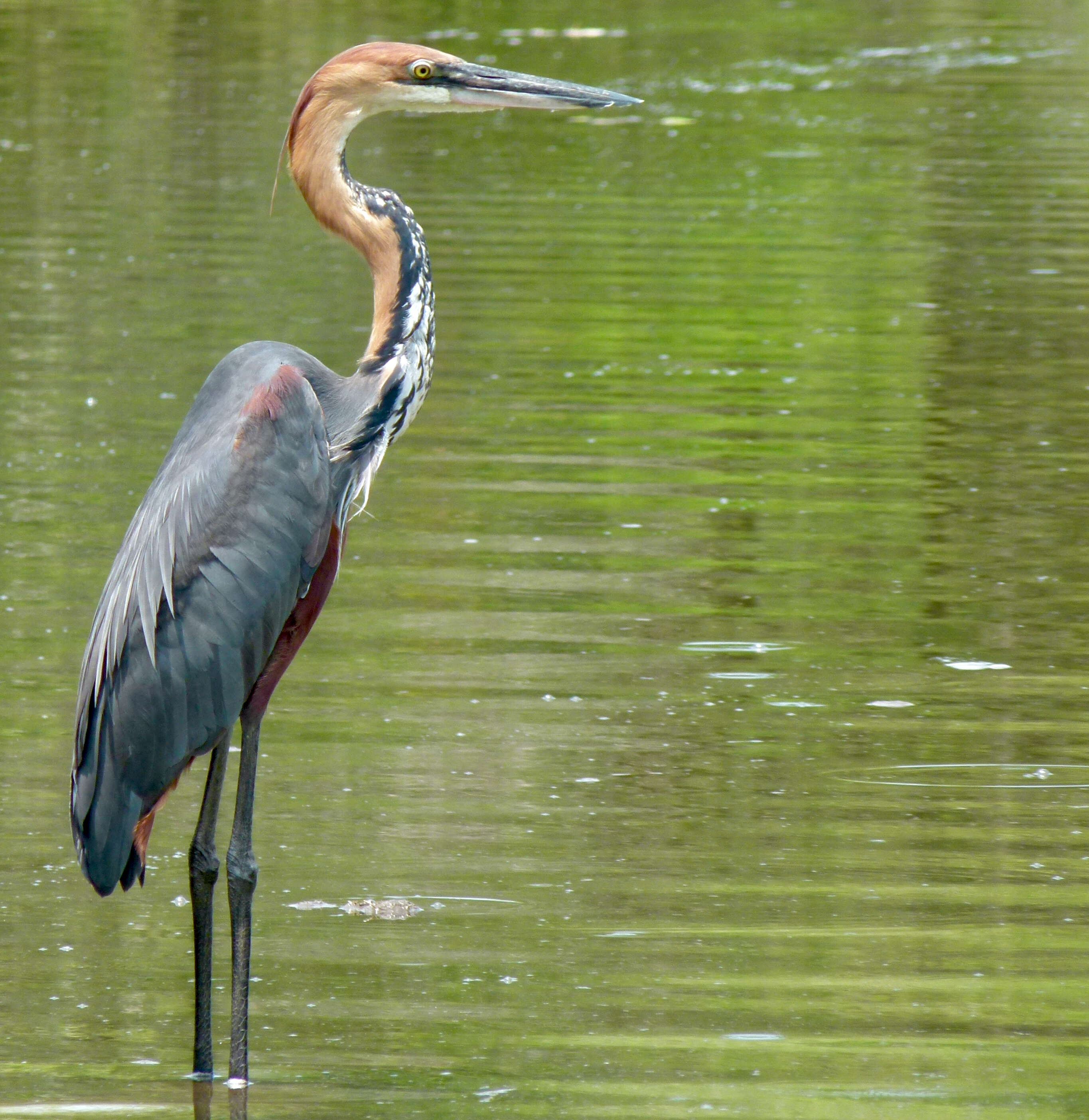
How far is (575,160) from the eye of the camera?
2038 cm

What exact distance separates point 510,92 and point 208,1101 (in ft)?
8.31

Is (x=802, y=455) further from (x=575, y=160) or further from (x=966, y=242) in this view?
(x=575, y=160)

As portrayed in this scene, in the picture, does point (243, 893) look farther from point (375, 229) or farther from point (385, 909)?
point (375, 229)

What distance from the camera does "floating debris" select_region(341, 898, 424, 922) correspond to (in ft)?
17.3

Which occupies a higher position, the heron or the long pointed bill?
the long pointed bill

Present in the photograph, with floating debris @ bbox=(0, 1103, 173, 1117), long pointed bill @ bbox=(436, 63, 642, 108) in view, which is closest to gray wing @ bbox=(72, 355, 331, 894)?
floating debris @ bbox=(0, 1103, 173, 1117)

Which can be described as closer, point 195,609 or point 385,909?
point 195,609

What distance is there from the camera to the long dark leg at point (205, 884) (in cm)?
452

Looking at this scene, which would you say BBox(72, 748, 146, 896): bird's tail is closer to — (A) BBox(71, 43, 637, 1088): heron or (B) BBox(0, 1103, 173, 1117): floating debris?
(A) BBox(71, 43, 637, 1088): heron

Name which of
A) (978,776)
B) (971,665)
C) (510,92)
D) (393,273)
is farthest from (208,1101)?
(971,665)

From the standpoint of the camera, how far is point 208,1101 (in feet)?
14.4

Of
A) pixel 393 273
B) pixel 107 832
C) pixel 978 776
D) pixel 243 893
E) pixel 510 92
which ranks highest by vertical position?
pixel 510 92

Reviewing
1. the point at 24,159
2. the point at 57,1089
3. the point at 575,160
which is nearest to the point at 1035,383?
the point at 57,1089

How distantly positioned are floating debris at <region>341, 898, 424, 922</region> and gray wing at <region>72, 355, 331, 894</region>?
34.8 inches
